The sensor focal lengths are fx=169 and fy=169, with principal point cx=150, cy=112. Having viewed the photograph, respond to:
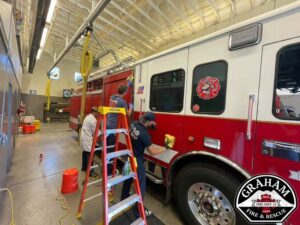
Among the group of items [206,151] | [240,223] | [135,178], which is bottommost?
[240,223]

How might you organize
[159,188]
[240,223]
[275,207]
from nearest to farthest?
[275,207] → [240,223] → [159,188]

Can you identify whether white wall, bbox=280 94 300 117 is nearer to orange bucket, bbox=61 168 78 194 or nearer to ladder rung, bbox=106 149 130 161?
ladder rung, bbox=106 149 130 161

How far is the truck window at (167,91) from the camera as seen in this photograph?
2.47m

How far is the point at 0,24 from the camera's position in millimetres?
1787

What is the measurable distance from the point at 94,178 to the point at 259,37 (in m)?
3.85

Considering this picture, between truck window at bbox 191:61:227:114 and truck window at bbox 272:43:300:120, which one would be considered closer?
truck window at bbox 272:43:300:120

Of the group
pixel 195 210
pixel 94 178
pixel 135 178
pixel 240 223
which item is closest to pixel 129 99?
pixel 135 178

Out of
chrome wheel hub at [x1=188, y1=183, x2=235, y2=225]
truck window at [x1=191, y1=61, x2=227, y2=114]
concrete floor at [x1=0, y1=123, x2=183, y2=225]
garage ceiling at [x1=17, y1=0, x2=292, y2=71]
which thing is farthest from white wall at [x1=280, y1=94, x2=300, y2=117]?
garage ceiling at [x1=17, y1=0, x2=292, y2=71]

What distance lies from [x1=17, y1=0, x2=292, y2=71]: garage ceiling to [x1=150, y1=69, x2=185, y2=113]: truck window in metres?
3.08

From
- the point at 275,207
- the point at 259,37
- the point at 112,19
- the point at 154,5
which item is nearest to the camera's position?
the point at 275,207

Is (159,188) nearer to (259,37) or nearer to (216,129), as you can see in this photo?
(216,129)

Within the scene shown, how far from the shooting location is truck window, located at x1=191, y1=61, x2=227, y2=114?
6.43ft

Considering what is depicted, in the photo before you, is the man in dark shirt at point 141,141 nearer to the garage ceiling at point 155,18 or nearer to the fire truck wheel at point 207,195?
the fire truck wheel at point 207,195

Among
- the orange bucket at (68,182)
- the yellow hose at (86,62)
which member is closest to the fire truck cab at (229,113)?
the orange bucket at (68,182)
